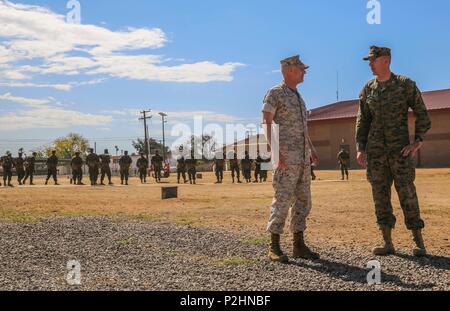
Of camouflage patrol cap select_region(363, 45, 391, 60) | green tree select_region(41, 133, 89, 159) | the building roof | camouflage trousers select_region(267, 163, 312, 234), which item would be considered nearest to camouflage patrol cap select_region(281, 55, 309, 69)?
camouflage patrol cap select_region(363, 45, 391, 60)

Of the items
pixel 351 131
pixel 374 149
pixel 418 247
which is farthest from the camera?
pixel 351 131

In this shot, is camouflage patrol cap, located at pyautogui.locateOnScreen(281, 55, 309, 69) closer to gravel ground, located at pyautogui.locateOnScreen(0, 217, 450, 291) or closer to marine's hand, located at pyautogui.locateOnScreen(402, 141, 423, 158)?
marine's hand, located at pyautogui.locateOnScreen(402, 141, 423, 158)

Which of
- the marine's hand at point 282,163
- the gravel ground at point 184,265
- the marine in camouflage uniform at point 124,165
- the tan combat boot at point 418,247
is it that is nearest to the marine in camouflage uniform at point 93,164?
the marine in camouflage uniform at point 124,165

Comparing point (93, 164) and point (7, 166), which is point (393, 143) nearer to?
point (93, 164)

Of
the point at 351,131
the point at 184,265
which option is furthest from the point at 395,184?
the point at 351,131

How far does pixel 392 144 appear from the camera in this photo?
19.5 ft

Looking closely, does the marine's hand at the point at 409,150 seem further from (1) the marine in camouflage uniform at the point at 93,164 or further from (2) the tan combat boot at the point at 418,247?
(1) the marine in camouflage uniform at the point at 93,164

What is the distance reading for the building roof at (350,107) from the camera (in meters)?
42.2

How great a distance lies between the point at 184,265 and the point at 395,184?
240cm

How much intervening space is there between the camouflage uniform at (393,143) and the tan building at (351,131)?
3520cm

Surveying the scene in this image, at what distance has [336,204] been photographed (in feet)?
43.2
